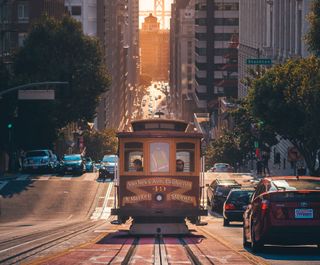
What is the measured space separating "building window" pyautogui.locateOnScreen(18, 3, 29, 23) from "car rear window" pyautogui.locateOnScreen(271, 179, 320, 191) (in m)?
99.3

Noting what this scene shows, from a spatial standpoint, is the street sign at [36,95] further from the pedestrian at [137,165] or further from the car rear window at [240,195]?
the pedestrian at [137,165]

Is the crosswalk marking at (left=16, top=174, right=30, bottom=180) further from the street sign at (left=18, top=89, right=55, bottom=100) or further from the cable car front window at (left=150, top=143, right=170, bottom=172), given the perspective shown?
the cable car front window at (left=150, top=143, right=170, bottom=172)

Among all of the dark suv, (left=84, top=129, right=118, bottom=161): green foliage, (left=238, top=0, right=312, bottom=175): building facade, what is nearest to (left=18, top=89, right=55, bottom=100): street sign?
the dark suv

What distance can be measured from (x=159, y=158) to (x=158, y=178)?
561mm

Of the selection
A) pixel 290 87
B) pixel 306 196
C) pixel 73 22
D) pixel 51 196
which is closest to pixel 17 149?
pixel 73 22

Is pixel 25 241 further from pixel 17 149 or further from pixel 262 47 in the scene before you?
pixel 262 47

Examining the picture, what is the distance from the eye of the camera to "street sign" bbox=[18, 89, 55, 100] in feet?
213

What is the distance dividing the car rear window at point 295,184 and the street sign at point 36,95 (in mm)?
42446

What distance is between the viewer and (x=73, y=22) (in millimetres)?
94938

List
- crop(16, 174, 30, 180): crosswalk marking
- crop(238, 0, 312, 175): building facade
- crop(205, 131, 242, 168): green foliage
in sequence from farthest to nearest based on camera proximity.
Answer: crop(205, 131, 242, 168): green foliage, crop(238, 0, 312, 175): building facade, crop(16, 174, 30, 180): crosswalk marking

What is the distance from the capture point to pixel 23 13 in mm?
121000

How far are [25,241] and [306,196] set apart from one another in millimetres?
8568

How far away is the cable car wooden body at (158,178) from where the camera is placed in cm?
3269

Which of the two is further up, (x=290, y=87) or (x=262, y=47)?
(x=262, y=47)
